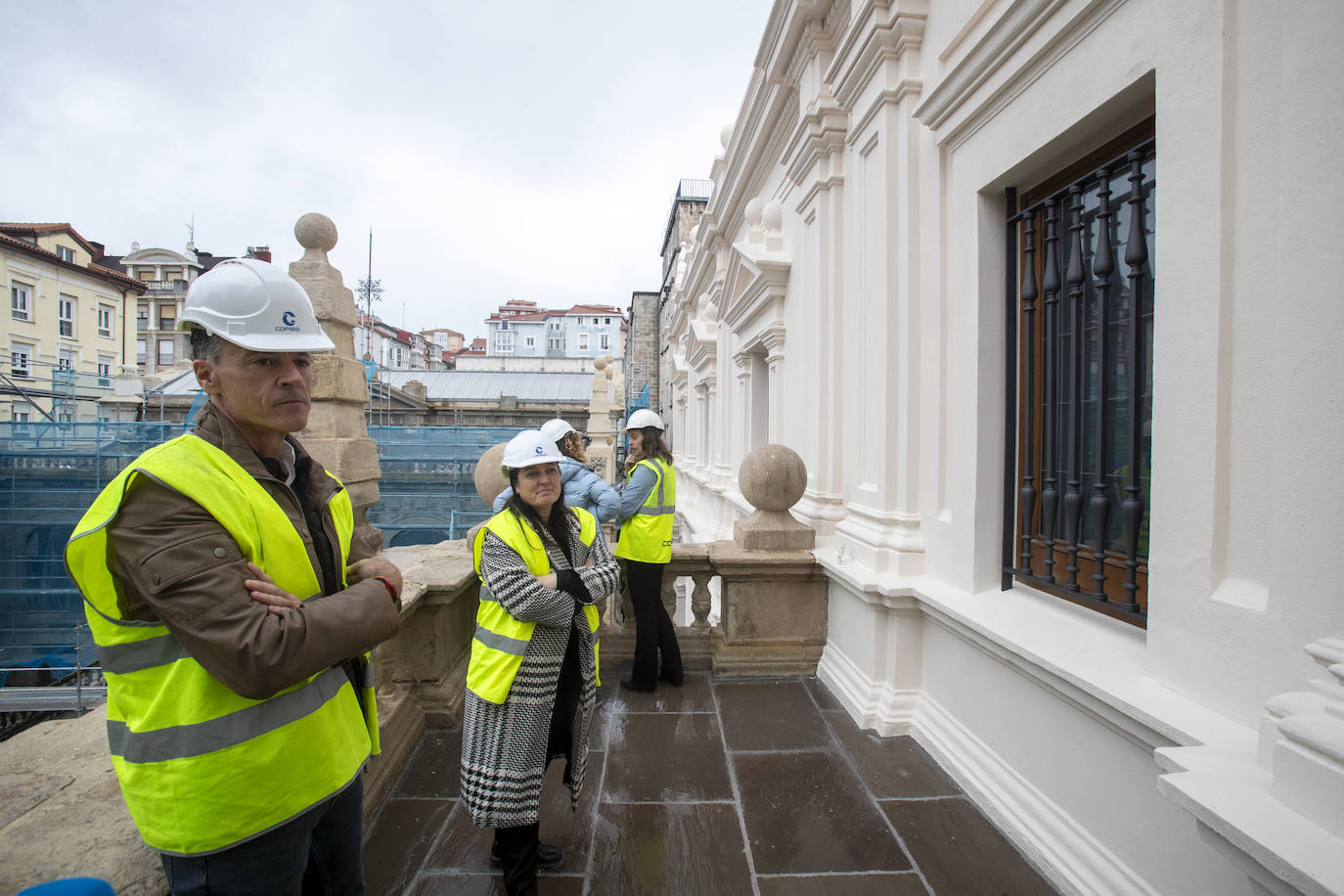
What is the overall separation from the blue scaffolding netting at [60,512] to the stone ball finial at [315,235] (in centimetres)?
879

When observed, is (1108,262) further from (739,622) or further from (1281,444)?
(739,622)

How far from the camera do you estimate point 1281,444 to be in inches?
67.7

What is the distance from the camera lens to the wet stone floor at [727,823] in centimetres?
244

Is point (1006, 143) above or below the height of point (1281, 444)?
above

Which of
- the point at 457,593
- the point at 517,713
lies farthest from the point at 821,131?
the point at 517,713

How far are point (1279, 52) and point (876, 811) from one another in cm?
294

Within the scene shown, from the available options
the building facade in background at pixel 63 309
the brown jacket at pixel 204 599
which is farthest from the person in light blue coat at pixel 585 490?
the building facade in background at pixel 63 309

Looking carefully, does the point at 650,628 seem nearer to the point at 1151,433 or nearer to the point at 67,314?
the point at 1151,433

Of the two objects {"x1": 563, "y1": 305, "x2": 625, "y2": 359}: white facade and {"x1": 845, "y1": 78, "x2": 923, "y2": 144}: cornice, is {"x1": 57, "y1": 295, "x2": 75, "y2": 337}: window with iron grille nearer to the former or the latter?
{"x1": 845, "y1": 78, "x2": 923, "y2": 144}: cornice

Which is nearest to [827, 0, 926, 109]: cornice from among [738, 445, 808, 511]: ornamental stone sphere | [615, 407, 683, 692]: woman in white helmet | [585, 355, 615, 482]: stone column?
[738, 445, 808, 511]: ornamental stone sphere

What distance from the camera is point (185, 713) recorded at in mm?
1266

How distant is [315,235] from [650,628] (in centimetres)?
335

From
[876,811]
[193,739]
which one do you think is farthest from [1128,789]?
[193,739]

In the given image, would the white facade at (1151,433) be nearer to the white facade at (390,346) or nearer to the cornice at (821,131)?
the cornice at (821,131)
